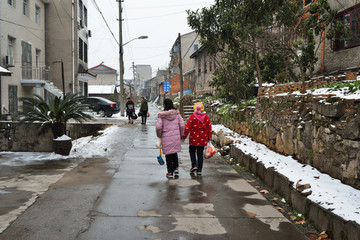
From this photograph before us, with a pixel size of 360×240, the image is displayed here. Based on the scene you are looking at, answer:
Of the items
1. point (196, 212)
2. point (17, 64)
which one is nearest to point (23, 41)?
point (17, 64)

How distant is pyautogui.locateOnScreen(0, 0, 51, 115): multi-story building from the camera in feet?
61.6

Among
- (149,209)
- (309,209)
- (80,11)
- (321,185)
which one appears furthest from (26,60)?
(309,209)

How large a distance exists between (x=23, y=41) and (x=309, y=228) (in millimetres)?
21609

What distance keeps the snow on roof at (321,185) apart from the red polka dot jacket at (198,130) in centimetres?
125

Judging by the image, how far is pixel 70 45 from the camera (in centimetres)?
2733

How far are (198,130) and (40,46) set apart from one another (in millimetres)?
21644

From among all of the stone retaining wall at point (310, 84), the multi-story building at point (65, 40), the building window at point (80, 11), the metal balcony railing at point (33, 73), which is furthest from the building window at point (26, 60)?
the stone retaining wall at point (310, 84)

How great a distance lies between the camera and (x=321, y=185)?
471cm

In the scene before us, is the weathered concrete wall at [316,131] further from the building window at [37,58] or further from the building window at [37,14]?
the building window at [37,14]

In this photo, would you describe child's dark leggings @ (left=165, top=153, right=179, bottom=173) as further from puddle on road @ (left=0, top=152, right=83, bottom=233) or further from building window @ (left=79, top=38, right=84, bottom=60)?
building window @ (left=79, top=38, right=84, bottom=60)

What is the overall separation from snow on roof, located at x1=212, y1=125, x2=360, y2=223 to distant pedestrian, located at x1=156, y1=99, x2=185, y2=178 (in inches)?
70.3

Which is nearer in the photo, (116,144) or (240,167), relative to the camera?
(240,167)

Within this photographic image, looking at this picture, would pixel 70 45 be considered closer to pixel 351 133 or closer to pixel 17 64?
pixel 17 64

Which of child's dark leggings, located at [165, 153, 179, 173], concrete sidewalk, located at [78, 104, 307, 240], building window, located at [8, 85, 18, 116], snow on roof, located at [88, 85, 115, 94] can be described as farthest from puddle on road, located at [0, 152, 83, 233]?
snow on roof, located at [88, 85, 115, 94]
